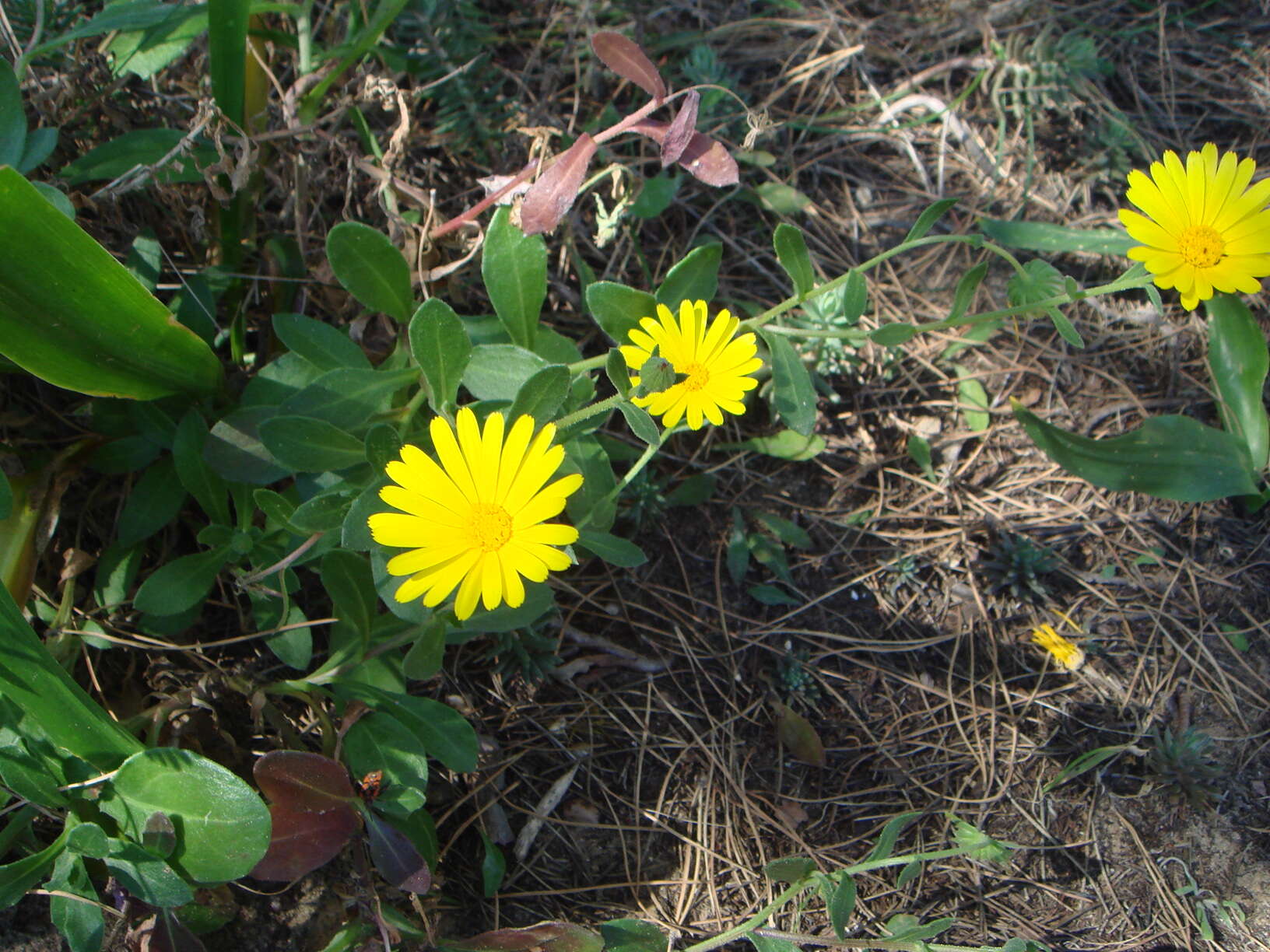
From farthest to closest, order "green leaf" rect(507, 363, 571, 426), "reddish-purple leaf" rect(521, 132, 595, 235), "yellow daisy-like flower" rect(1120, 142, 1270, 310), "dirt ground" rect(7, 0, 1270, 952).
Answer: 1. "dirt ground" rect(7, 0, 1270, 952)
2. "reddish-purple leaf" rect(521, 132, 595, 235)
3. "yellow daisy-like flower" rect(1120, 142, 1270, 310)
4. "green leaf" rect(507, 363, 571, 426)

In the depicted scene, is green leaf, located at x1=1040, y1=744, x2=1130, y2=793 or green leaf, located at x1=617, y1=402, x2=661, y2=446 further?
green leaf, located at x1=1040, y1=744, x2=1130, y2=793

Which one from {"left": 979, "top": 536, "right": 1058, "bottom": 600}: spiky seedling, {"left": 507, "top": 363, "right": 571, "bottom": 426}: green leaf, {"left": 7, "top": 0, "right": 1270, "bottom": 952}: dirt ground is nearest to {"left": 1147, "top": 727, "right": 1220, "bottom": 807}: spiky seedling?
{"left": 7, "top": 0, "right": 1270, "bottom": 952}: dirt ground

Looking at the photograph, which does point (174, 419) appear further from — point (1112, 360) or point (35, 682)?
point (1112, 360)

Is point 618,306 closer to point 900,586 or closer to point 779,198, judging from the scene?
point 779,198

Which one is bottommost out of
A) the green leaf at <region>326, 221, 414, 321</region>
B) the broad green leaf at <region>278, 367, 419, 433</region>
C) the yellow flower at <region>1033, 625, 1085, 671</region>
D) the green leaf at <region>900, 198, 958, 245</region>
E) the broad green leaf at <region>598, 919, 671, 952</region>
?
the broad green leaf at <region>598, 919, 671, 952</region>

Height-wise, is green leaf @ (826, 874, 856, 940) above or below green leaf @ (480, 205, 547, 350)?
below

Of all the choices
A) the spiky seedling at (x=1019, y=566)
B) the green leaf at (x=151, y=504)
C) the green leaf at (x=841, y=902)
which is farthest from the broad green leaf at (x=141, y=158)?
the spiky seedling at (x=1019, y=566)

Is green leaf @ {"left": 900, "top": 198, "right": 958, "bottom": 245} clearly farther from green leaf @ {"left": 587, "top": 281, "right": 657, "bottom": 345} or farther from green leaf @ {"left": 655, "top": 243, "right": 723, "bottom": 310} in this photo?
green leaf @ {"left": 587, "top": 281, "right": 657, "bottom": 345}
